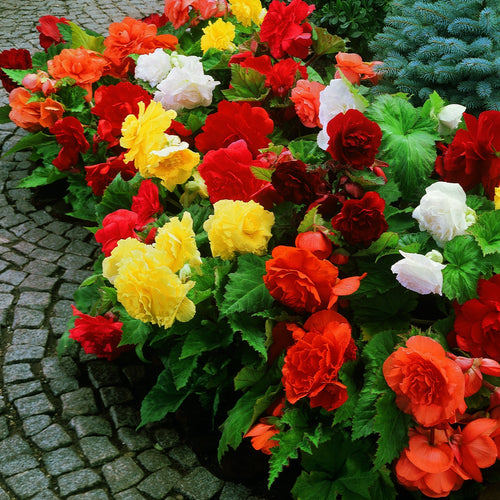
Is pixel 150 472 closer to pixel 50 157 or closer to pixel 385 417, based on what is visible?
pixel 385 417

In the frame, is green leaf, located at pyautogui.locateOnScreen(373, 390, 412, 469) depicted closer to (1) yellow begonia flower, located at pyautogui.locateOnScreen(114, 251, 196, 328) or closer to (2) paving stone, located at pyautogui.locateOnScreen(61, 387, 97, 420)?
(1) yellow begonia flower, located at pyautogui.locateOnScreen(114, 251, 196, 328)

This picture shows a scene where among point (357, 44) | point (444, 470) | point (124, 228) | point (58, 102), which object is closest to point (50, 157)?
point (58, 102)

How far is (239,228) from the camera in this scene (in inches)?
68.6

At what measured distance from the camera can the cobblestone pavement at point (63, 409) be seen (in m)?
1.82

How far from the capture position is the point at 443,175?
6.25 feet

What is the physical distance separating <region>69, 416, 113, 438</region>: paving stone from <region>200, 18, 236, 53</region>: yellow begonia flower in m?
1.85

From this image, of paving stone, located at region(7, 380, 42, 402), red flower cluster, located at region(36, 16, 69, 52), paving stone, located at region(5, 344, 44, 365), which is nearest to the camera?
paving stone, located at region(7, 380, 42, 402)

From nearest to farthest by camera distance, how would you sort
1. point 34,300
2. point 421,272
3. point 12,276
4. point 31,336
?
point 421,272, point 31,336, point 34,300, point 12,276

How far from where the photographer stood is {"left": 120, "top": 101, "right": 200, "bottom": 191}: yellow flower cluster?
2.14m

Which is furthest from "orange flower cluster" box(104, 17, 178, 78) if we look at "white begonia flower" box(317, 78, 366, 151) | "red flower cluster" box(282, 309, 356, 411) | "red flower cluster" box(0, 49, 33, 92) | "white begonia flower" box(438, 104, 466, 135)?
"red flower cluster" box(282, 309, 356, 411)

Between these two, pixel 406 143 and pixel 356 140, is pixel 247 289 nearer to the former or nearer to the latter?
pixel 356 140

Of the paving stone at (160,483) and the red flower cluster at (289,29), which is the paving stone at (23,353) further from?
the red flower cluster at (289,29)

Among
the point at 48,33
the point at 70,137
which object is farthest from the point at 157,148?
the point at 48,33

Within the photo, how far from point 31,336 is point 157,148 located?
0.87m
